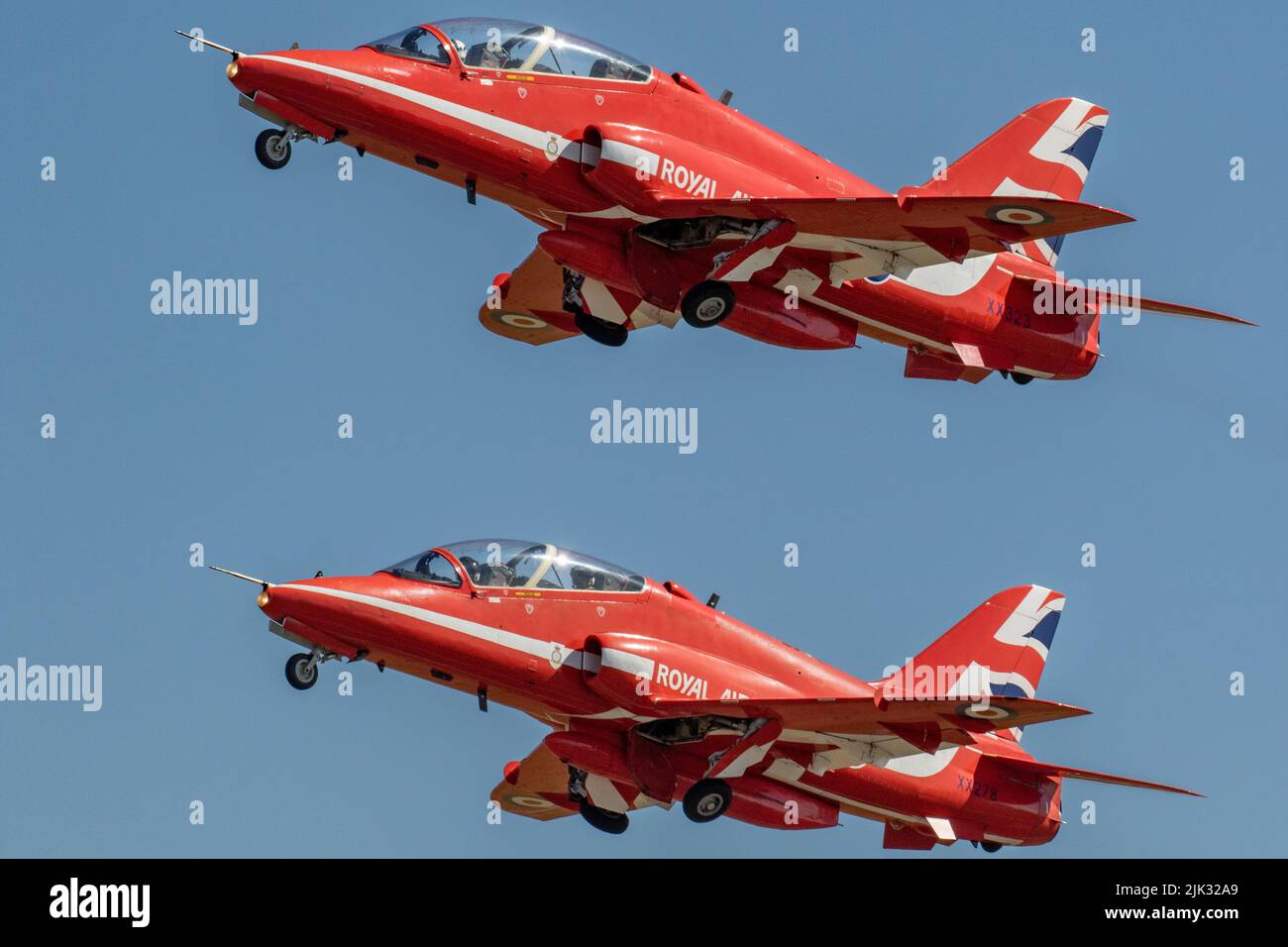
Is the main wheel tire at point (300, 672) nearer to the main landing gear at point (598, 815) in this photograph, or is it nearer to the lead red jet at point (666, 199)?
the main landing gear at point (598, 815)

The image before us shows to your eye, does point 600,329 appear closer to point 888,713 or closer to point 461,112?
point 461,112

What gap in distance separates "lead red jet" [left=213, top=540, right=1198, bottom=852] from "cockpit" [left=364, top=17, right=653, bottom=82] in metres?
5.90

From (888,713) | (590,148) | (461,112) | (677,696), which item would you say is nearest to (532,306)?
(590,148)

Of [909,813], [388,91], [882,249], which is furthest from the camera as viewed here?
[909,813]

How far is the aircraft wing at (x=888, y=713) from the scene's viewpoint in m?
28.3

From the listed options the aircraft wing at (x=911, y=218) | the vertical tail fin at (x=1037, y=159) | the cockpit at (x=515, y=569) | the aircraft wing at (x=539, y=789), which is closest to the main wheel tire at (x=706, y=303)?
the aircraft wing at (x=911, y=218)

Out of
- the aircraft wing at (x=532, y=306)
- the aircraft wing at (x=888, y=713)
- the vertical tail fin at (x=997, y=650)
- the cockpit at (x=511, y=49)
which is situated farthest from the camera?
the aircraft wing at (x=532, y=306)

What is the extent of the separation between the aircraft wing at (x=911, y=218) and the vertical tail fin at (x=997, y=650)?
231 inches

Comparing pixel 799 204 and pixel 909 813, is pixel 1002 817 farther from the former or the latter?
pixel 799 204

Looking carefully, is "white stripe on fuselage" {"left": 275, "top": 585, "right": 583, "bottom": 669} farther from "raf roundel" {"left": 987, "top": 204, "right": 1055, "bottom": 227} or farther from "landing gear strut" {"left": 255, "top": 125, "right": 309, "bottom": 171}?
"raf roundel" {"left": 987, "top": 204, "right": 1055, "bottom": 227}

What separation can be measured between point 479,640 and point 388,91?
21.9 feet

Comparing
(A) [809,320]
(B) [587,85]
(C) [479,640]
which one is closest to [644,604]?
(C) [479,640]

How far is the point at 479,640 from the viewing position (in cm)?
2914

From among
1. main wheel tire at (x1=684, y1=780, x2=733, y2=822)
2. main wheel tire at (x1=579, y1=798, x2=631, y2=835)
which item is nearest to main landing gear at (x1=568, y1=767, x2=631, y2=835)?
main wheel tire at (x1=579, y1=798, x2=631, y2=835)
